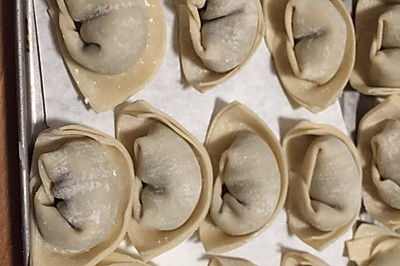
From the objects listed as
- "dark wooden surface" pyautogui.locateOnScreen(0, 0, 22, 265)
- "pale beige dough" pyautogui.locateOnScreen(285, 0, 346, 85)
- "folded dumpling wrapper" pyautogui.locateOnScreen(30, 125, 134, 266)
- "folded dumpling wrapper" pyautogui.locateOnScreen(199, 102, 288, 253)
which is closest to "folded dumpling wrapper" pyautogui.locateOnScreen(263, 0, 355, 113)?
"pale beige dough" pyautogui.locateOnScreen(285, 0, 346, 85)

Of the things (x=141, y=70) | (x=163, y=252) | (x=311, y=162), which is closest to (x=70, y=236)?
(x=163, y=252)

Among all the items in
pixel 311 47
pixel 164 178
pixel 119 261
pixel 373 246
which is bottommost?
pixel 373 246

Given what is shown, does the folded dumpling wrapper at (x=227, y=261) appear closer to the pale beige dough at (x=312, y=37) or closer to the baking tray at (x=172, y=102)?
the baking tray at (x=172, y=102)

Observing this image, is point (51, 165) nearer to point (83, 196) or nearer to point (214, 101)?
point (83, 196)

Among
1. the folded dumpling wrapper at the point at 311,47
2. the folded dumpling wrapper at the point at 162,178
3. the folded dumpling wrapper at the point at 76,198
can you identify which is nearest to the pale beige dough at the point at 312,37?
the folded dumpling wrapper at the point at 311,47

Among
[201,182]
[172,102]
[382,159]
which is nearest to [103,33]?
[172,102]

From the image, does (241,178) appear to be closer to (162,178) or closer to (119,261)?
(162,178)
